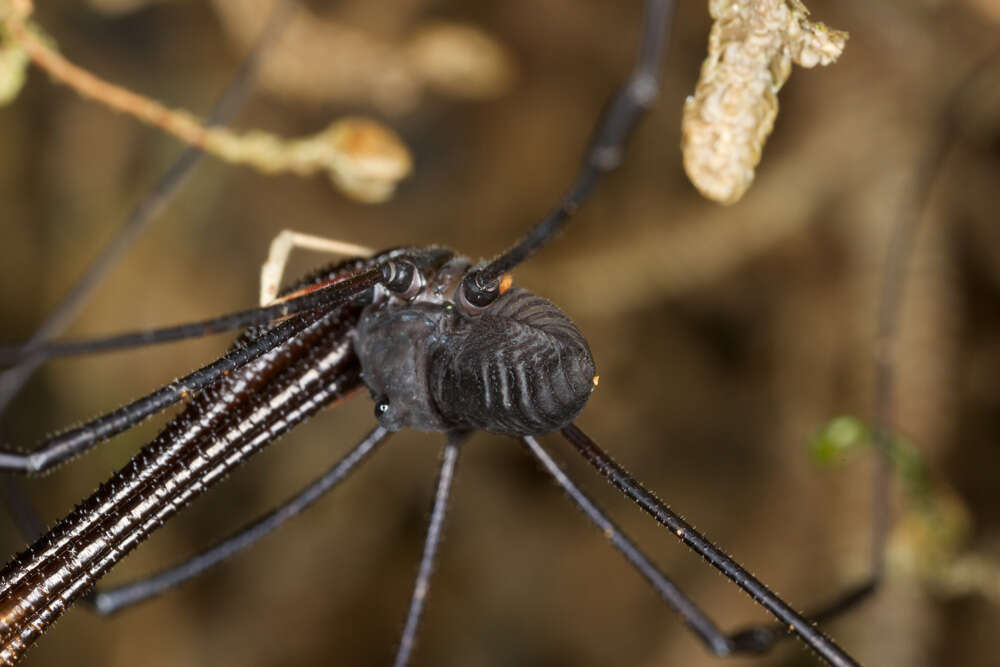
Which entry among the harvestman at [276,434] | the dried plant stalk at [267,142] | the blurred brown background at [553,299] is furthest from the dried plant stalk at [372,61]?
the harvestman at [276,434]

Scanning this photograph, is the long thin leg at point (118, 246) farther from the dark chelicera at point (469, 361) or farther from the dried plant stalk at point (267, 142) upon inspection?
the dark chelicera at point (469, 361)

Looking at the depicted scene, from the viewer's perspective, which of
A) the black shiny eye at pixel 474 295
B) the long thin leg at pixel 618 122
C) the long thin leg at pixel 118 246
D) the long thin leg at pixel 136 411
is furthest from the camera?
the long thin leg at pixel 118 246

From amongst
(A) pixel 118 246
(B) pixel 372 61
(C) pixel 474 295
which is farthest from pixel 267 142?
(C) pixel 474 295

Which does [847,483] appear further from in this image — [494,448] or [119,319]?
[119,319]

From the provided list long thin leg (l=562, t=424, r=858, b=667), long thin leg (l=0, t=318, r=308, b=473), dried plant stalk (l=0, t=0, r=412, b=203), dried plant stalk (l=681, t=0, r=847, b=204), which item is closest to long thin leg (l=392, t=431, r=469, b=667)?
long thin leg (l=562, t=424, r=858, b=667)

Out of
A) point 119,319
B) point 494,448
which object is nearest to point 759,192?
point 494,448

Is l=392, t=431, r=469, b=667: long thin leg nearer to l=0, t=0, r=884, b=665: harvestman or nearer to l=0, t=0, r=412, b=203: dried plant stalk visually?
l=0, t=0, r=884, b=665: harvestman

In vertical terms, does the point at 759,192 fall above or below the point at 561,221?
above
